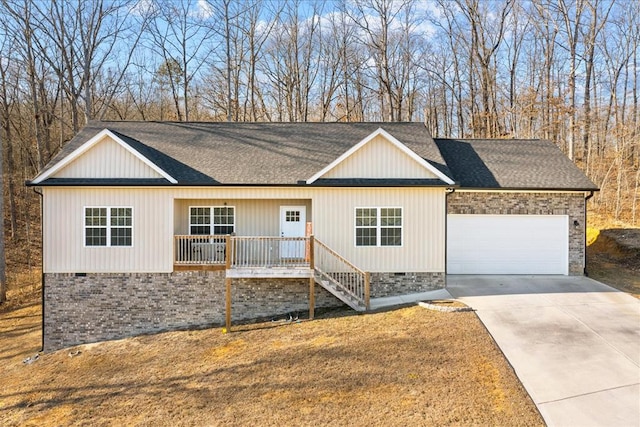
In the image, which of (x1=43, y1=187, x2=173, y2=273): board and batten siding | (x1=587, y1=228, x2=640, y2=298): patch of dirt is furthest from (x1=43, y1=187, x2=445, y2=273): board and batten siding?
(x1=587, y1=228, x2=640, y2=298): patch of dirt

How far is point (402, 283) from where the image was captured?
12.2m

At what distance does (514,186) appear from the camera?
1349cm

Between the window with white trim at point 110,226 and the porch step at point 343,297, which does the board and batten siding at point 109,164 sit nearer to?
the window with white trim at point 110,226

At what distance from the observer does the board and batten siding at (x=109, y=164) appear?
39.2ft

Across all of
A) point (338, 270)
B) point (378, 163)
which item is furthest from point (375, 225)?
point (378, 163)

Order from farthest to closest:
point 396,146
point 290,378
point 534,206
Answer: point 534,206 < point 396,146 < point 290,378

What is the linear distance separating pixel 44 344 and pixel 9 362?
2.91 ft

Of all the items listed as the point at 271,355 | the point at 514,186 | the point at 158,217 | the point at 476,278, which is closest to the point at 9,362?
the point at 158,217

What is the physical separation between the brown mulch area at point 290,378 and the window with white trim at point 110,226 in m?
2.98

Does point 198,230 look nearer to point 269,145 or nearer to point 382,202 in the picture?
point 269,145

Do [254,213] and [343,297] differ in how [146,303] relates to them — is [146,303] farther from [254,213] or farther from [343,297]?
[343,297]

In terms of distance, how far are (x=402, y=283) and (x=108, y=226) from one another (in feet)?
29.2

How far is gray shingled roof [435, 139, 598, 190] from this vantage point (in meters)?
13.7

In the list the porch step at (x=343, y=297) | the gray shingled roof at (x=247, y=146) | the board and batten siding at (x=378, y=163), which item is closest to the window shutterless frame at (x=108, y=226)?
the gray shingled roof at (x=247, y=146)
